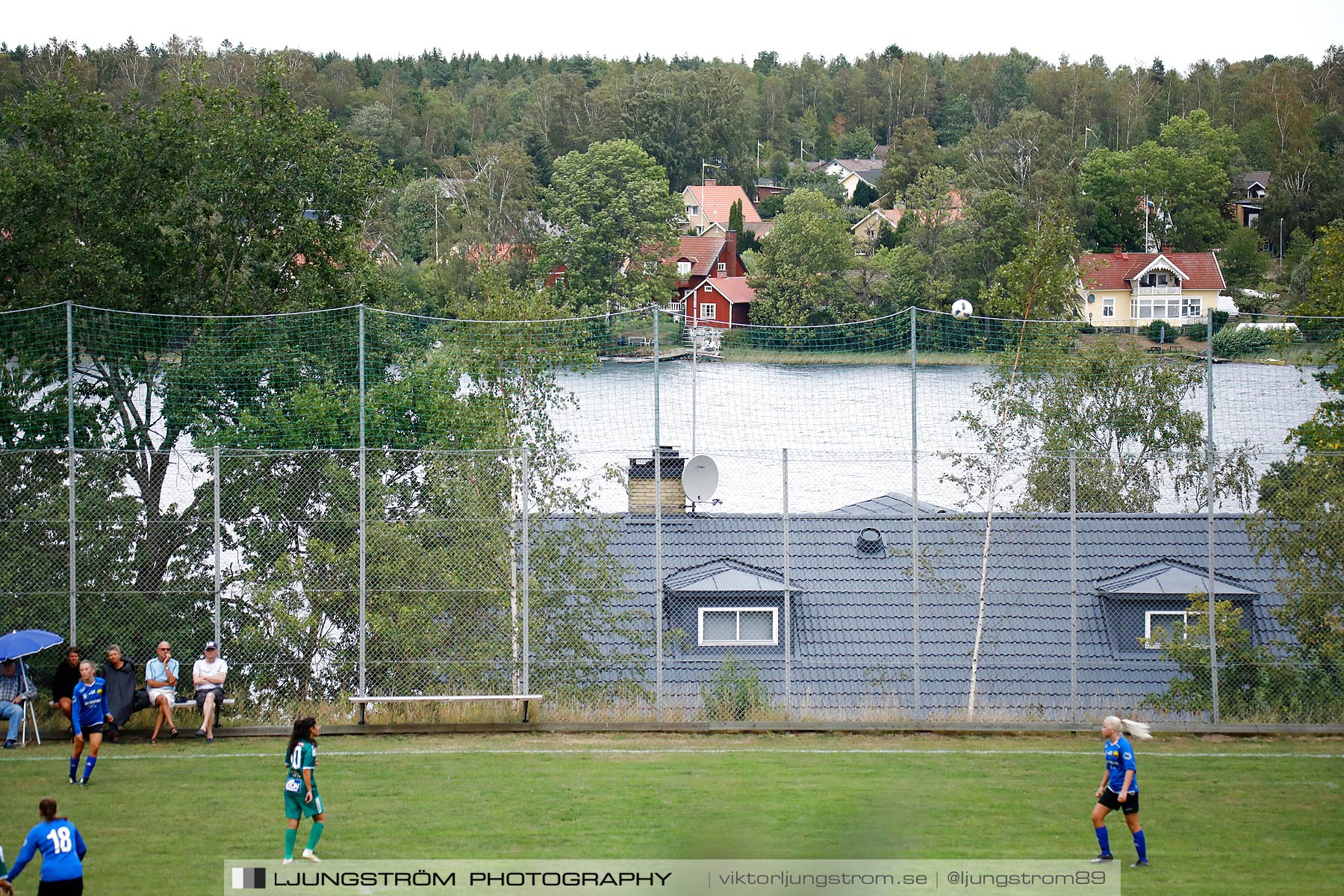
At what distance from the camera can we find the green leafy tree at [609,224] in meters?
60.0

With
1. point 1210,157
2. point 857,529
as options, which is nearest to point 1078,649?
point 857,529

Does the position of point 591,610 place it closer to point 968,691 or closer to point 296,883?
point 968,691

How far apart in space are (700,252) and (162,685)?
66466 mm

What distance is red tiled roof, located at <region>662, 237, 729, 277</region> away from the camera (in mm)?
73938

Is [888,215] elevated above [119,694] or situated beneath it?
elevated above

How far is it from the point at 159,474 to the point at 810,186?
107055 mm

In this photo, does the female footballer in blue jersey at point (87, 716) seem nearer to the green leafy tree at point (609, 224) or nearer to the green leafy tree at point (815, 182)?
the green leafy tree at point (609, 224)

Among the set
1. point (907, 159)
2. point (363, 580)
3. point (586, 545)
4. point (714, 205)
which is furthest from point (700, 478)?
point (907, 159)

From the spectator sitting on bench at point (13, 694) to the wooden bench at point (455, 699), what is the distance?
3.49 m

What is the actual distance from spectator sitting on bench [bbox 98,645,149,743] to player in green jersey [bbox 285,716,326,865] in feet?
15.2

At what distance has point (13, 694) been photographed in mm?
13383

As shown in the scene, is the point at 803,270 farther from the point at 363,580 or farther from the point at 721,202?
the point at 721,202

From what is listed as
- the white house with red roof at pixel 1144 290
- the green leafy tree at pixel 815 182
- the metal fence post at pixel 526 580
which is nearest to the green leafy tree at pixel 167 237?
the metal fence post at pixel 526 580

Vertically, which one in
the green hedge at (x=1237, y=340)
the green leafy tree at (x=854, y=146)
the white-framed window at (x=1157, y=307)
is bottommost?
the green hedge at (x=1237, y=340)
